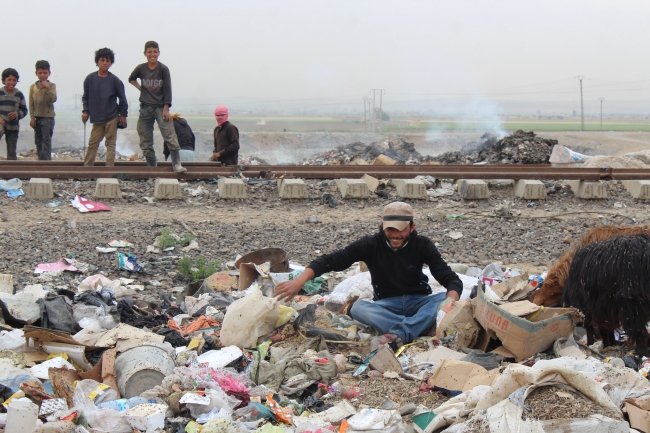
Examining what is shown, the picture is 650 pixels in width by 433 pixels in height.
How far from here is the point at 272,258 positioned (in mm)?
7918

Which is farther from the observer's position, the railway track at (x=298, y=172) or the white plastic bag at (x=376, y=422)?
the railway track at (x=298, y=172)

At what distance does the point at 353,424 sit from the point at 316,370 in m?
0.90

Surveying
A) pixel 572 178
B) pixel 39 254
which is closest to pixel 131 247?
pixel 39 254

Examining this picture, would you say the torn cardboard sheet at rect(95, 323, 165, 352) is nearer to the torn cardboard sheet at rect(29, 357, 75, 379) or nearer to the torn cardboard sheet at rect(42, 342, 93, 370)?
the torn cardboard sheet at rect(42, 342, 93, 370)

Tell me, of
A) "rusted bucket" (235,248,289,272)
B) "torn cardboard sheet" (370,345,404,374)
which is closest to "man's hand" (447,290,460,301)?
"torn cardboard sheet" (370,345,404,374)

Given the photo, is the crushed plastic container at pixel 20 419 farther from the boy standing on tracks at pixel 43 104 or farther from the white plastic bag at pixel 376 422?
the boy standing on tracks at pixel 43 104

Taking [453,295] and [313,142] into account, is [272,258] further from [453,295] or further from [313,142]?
[313,142]

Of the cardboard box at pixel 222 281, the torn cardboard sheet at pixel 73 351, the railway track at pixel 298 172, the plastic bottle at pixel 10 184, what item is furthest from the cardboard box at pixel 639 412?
the plastic bottle at pixel 10 184

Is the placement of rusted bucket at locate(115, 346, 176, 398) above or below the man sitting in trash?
below

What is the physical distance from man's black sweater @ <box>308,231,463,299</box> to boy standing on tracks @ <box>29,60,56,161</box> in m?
8.40

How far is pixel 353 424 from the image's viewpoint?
13.8 ft

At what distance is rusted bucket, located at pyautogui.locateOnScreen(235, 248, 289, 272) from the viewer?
25.8 feet

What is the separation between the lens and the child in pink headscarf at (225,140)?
41.4 feet

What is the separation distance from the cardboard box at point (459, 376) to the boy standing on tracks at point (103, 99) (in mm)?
8061
